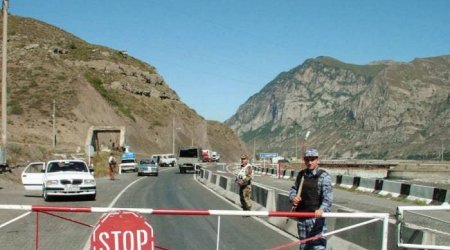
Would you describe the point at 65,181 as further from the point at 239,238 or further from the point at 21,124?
the point at 21,124

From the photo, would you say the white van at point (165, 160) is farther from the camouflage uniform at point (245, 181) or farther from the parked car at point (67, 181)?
the camouflage uniform at point (245, 181)

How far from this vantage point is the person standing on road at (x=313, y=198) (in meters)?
8.28

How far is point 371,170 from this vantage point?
12325 centimetres

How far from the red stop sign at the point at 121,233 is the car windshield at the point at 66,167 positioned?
63.1 feet

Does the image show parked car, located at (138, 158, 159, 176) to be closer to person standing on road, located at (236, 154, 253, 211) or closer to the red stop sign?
person standing on road, located at (236, 154, 253, 211)

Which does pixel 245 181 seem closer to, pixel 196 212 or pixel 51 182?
pixel 51 182

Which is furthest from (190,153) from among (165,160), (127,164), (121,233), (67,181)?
(121,233)

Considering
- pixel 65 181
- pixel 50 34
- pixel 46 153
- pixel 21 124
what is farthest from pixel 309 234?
pixel 50 34

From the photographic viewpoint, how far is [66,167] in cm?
2606

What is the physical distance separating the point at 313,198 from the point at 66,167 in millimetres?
19233

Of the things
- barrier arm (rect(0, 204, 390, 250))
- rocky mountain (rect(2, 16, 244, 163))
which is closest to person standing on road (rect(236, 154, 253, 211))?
barrier arm (rect(0, 204, 390, 250))

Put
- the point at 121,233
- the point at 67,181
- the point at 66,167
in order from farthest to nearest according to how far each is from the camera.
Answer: the point at 66,167 < the point at 67,181 < the point at 121,233

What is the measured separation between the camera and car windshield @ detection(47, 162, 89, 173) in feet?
84.8

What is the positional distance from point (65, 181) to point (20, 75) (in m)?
84.0
